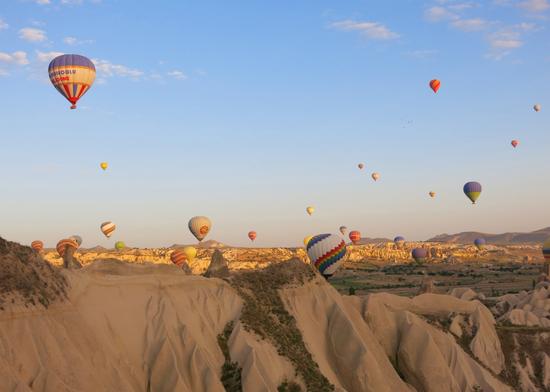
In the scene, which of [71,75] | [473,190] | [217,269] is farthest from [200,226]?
[473,190]

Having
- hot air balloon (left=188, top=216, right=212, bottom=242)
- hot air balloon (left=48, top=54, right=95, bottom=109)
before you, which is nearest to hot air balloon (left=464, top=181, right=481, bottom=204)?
hot air balloon (left=188, top=216, right=212, bottom=242)

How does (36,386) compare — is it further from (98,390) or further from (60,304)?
(60,304)

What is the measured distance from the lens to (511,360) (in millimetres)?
50719

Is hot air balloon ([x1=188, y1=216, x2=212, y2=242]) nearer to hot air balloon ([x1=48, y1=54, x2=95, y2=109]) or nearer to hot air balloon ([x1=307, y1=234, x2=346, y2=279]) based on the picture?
hot air balloon ([x1=307, y1=234, x2=346, y2=279])

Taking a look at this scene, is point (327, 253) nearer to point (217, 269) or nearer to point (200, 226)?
point (217, 269)

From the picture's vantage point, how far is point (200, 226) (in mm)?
82500

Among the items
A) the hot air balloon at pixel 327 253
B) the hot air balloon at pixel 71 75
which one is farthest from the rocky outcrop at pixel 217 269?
the hot air balloon at pixel 71 75

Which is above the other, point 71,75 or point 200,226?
point 71,75

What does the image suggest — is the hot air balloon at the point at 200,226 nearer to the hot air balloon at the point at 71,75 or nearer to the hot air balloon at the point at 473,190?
the hot air balloon at the point at 71,75

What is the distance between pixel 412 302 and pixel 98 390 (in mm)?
32942

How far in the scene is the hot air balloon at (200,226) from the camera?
8225 centimetres

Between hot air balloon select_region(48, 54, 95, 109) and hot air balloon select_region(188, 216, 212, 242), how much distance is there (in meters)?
30.0

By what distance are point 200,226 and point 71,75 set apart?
32142mm

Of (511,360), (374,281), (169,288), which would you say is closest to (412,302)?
(511,360)
